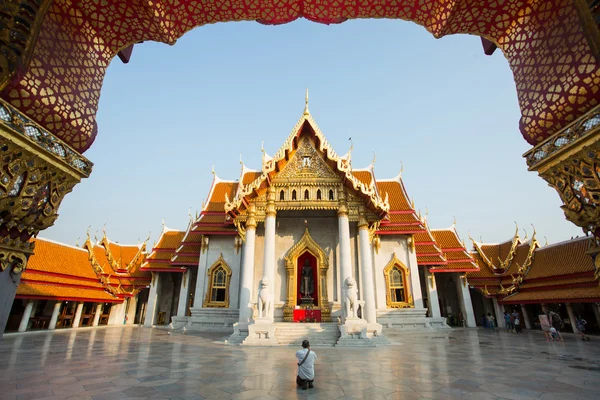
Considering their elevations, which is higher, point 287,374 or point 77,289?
point 77,289

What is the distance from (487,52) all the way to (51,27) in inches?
221

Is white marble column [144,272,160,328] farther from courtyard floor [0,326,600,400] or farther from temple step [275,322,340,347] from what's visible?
temple step [275,322,340,347]

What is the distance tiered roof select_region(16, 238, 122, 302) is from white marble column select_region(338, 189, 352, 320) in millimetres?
13042

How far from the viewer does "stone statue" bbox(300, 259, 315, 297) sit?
12593mm

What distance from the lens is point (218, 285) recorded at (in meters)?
15.0

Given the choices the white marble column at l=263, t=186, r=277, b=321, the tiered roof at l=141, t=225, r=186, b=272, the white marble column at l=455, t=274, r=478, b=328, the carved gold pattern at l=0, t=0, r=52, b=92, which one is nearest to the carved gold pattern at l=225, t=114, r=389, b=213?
the white marble column at l=263, t=186, r=277, b=321

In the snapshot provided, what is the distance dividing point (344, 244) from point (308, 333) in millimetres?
3269

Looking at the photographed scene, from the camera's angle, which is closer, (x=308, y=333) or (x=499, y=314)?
(x=308, y=333)

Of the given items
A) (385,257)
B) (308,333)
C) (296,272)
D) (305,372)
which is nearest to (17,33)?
(305,372)

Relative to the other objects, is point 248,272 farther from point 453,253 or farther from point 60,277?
point 453,253

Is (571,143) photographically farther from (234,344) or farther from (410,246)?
(410,246)

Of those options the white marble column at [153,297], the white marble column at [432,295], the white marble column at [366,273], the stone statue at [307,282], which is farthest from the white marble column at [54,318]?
the white marble column at [432,295]

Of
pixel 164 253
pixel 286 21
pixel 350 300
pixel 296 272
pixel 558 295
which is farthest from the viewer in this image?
pixel 164 253

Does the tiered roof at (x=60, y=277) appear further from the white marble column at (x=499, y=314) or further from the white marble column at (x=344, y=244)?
the white marble column at (x=499, y=314)
